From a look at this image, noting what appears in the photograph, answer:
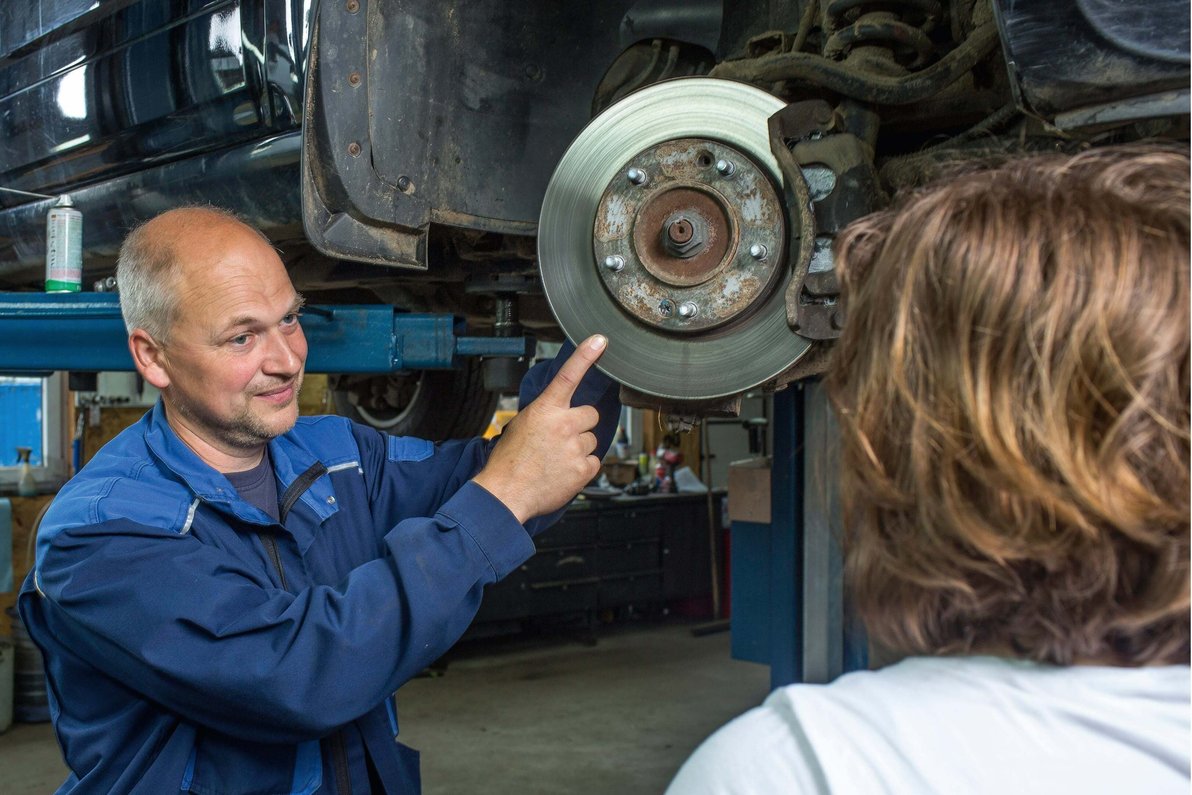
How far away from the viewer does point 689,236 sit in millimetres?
1220

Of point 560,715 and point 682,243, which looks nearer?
point 682,243

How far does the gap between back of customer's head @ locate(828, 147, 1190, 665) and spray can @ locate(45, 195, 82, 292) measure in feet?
5.24

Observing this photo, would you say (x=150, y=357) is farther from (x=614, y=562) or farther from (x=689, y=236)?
(x=614, y=562)

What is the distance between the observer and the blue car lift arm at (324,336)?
162 cm

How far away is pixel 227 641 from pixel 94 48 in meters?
1.35

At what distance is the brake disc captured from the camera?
47.9 inches

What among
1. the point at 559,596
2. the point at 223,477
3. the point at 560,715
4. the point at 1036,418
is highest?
the point at 1036,418

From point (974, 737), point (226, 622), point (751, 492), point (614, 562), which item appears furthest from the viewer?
point (614, 562)

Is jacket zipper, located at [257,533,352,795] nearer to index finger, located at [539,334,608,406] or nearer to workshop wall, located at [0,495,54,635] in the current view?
index finger, located at [539,334,608,406]

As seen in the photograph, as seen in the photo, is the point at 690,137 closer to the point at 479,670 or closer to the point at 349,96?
the point at 349,96

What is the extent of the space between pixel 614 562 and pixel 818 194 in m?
3.40

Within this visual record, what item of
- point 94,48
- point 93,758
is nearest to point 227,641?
point 93,758

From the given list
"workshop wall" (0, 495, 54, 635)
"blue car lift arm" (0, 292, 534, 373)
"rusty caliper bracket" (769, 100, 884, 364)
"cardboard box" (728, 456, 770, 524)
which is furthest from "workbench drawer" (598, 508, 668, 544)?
"rusty caliper bracket" (769, 100, 884, 364)

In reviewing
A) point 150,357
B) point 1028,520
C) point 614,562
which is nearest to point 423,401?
point 150,357
